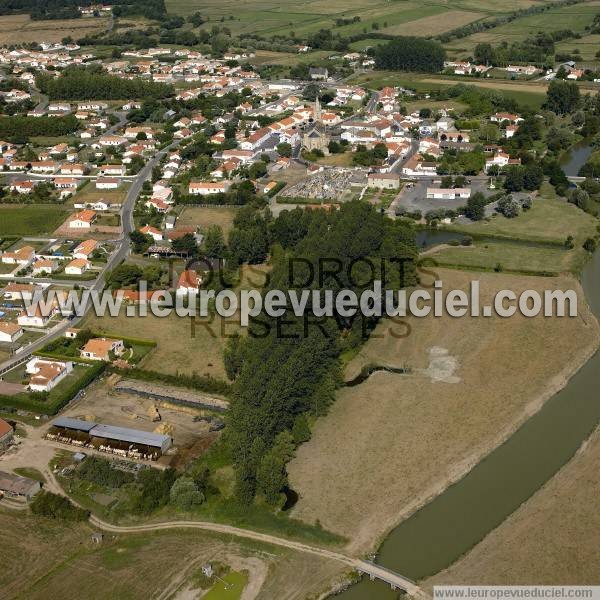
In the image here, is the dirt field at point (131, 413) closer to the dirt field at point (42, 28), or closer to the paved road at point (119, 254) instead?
the paved road at point (119, 254)

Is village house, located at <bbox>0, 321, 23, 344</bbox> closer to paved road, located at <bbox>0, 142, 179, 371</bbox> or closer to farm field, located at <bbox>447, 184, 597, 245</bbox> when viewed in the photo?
paved road, located at <bbox>0, 142, 179, 371</bbox>

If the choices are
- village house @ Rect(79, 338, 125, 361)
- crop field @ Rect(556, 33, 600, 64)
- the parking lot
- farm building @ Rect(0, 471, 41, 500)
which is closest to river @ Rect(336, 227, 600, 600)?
farm building @ Rect(0, 471, 41, 500)

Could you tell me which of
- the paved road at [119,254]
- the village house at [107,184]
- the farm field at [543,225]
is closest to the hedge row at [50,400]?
the paved road at [119,254]

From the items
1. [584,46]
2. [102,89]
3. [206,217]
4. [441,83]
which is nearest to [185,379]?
[206,217]

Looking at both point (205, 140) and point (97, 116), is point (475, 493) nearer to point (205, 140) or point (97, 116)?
point (205, 140)

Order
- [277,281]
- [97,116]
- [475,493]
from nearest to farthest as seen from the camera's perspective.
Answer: [475,493] < [277,281] < [97,116]

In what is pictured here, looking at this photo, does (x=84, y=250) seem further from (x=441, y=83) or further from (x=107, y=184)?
(x=441, y=83)

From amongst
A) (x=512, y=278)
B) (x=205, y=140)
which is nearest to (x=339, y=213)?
(x=512, y=278)
